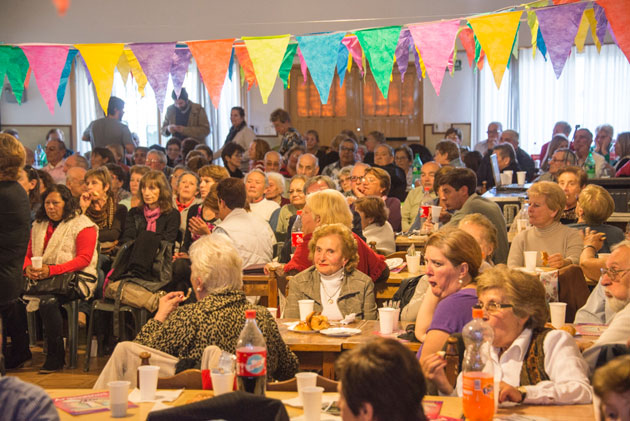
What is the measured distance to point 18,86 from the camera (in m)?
6.66

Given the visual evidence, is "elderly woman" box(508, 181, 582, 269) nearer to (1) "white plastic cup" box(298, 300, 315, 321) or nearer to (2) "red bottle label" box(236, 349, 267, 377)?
(1) "white plastic cup" box(298, 300, 315, 321)

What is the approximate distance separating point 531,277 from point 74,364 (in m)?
3.99

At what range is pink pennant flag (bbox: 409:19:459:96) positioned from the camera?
19.6ft

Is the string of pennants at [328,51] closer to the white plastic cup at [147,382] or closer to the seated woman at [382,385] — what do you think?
the white plastic cup at [147,382]

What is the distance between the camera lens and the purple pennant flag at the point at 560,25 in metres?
5.51

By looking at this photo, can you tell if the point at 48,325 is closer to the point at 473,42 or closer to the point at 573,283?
the point at 573,283

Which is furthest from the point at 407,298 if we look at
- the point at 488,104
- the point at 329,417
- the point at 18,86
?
the point at 488,104

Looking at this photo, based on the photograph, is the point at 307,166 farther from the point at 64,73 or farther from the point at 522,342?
the point at 522,342

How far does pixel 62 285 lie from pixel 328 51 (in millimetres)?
2683

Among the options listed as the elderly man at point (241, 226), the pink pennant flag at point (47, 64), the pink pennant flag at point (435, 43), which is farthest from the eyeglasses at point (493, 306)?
the pink pennant flag at point (47, 64)

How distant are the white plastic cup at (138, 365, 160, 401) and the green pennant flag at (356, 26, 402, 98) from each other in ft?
12.5

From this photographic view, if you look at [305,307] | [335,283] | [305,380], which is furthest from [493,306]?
[335,283]

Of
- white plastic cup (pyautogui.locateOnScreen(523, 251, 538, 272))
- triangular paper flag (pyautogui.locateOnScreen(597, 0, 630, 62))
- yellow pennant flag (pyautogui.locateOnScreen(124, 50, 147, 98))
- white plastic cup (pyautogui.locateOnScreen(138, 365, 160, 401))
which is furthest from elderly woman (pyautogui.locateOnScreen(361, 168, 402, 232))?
white plastic cup (pyautogui.locateOnScreen(138, 365, 160, 401))

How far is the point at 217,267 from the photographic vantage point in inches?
129
